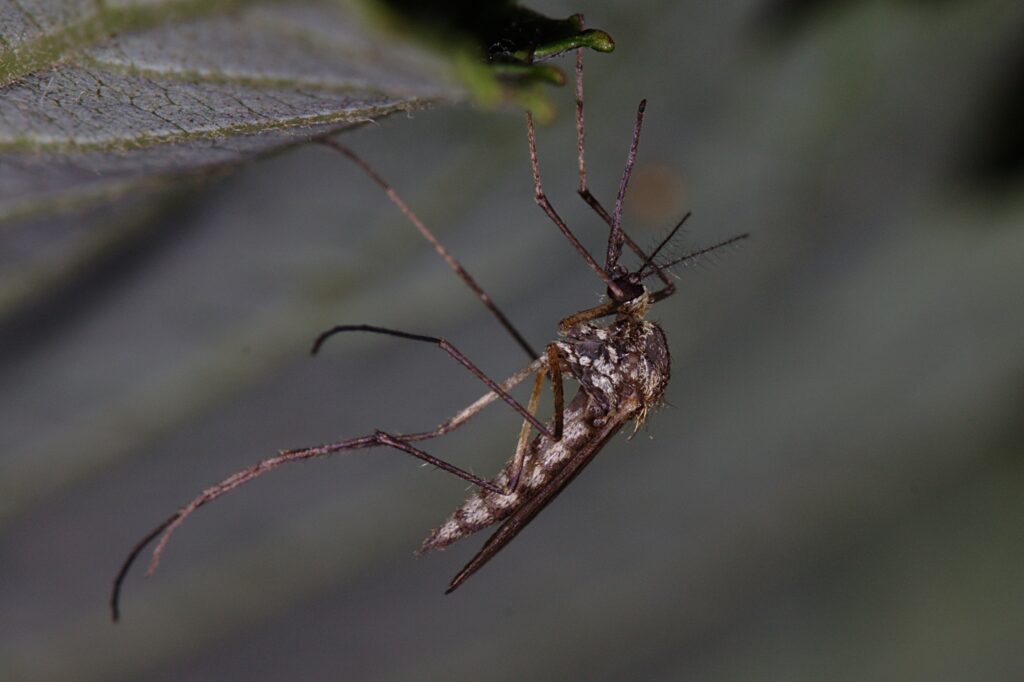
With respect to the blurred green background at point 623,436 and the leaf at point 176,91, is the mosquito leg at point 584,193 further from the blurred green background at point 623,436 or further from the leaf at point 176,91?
the leaf at point 176,91

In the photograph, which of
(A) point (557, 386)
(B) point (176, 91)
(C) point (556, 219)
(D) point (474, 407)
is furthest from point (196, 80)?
(D) point (474, 407)

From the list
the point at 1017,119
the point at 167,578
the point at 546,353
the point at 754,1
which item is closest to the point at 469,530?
the point at 546,353

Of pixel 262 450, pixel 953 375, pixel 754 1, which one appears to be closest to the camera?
pixel 754 1

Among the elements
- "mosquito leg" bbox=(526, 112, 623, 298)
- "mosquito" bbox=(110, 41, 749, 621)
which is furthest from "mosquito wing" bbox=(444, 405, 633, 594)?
"mosquito leg" bbox=(526, 112, 623, 298)

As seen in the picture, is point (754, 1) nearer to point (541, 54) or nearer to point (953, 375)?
point (541, 54)

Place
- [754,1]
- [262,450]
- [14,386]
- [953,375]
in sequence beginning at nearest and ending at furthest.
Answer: [754,1] < [14,386] < [262,450] < [953,375]
